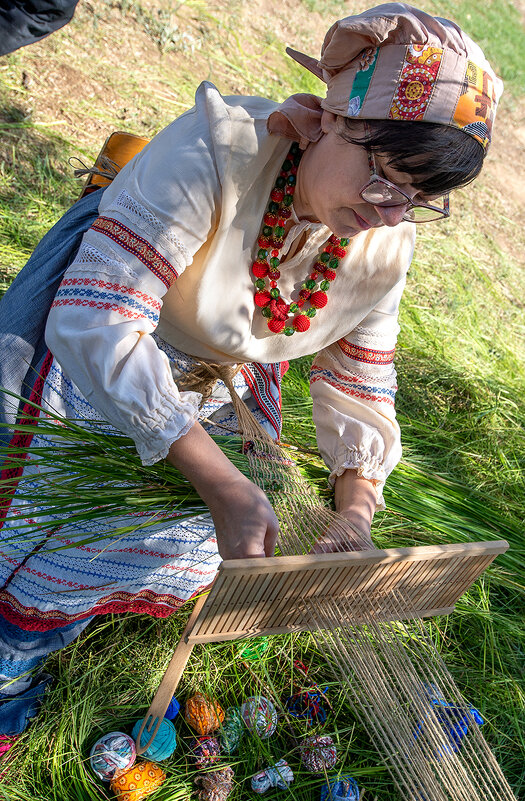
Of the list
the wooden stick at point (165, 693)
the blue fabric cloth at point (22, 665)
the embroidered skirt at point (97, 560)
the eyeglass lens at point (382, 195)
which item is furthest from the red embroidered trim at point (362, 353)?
the blue fabric cloth at point (22, 665)

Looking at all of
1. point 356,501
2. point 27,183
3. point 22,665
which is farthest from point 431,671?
point 27,183

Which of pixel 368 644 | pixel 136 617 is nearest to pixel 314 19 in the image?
pixel 136 617

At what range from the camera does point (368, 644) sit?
1333 millimetres

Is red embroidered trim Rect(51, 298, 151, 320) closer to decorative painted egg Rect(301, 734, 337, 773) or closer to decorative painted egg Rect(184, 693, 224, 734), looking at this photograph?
decorative painted egg Rect(184, 693, 224, 734)

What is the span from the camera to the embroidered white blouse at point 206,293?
122 centimetres

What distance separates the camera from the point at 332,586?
4.25 feet

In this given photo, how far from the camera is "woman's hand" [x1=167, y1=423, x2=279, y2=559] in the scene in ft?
3.91

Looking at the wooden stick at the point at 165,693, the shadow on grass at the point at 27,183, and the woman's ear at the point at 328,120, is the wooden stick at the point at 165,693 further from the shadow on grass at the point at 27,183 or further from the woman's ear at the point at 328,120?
the shadow on grass at the point at 27,183

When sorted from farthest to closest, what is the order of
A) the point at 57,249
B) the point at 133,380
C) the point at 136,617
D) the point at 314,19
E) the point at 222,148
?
the point at 314,19 < the point at 136,617 < the point at 57,249 < the point at 222,148 < the point at 133,380

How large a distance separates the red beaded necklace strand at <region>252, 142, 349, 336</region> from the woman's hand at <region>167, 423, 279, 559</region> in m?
0.39

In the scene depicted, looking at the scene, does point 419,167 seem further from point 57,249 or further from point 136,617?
point 136,617

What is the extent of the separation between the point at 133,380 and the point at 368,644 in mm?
670

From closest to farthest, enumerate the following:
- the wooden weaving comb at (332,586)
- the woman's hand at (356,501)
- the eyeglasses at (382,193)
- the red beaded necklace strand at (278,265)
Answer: the wooden weaving comb at (332,586) < the eyeglasses at (382,193) < the red beaded necklace strand at (278,265) < the woman's hand at (356,501)

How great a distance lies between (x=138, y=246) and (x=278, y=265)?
0.36 metres
